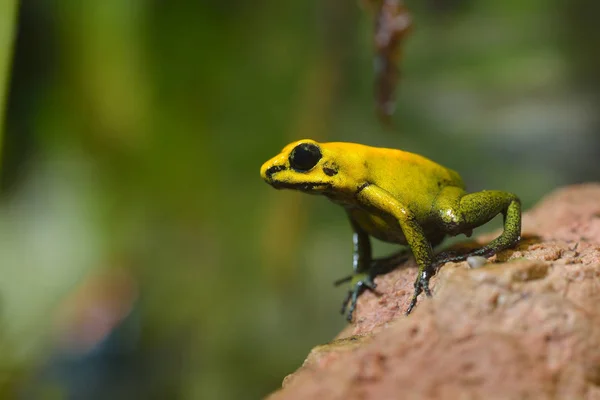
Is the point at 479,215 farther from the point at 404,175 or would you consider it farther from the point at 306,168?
the point at 306,168

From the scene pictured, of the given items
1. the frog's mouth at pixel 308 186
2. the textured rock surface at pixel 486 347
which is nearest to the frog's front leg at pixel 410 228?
the frog's mouth at pixel 308 186

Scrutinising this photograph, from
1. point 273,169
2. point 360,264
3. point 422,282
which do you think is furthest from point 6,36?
point 422,282

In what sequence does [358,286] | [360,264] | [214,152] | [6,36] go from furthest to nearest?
[214,152] < [6,36] < [360,264] < [358,286]

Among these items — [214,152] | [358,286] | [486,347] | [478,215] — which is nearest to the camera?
[486,347]

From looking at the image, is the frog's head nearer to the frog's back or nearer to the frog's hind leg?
the frog's back

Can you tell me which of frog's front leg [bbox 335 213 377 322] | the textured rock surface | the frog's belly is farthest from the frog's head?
the textured rock surface

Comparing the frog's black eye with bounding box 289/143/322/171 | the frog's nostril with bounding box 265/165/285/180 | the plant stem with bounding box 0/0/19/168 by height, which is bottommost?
the frog's nostril with bounding box 265/165/285/180

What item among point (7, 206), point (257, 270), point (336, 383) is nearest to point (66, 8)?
point (7, 206)

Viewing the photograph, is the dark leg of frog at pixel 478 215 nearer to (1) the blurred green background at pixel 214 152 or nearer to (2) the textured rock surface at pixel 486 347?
(2) the textured rock surface at pixel 486 347
